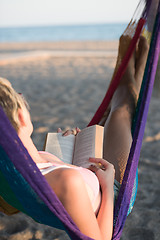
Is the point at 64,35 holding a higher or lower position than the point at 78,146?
lower

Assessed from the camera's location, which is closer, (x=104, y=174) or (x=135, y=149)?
(x=104, y=174)

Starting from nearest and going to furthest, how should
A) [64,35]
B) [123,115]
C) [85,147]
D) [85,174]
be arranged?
[85,174], [85,147], [123,115], [64,35]

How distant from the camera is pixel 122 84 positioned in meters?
1.63

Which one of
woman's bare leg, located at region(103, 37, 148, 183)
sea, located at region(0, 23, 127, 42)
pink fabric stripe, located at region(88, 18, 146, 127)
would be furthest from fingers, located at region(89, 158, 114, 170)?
sea, located at region(0, 23, 127, 42)

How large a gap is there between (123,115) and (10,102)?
0.77 metres

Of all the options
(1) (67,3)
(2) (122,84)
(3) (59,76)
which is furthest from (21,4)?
(2) (122,84)

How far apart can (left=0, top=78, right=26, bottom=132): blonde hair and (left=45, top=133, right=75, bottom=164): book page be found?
471 millimetres

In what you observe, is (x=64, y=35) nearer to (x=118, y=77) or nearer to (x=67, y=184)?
(x=118, y=77)

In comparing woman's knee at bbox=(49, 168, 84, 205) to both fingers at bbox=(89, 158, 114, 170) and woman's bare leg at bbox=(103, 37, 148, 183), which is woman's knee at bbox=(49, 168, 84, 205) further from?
woman's bare leg at bbox=(103, 37, 148, 183)

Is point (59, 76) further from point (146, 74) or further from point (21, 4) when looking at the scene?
point (21, 4)

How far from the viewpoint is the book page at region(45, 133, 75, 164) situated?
4.00ft

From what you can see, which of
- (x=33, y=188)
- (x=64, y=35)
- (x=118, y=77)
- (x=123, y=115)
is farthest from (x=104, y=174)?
(x=64, y=35)

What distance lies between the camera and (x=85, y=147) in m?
1.15

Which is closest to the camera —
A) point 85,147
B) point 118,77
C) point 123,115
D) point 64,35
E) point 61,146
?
point 85,147
